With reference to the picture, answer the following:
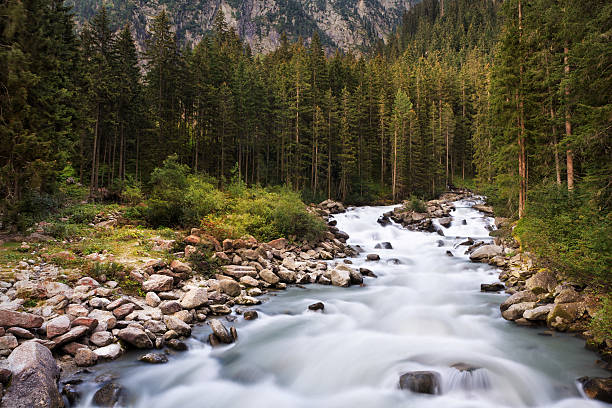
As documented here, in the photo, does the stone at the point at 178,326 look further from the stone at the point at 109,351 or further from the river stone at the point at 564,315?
the river stone at the point at 564,315

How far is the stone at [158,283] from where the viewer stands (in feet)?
33.2

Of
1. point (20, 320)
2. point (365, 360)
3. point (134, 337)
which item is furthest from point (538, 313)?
point (20, 320)

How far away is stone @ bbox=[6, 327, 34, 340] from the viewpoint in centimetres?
642

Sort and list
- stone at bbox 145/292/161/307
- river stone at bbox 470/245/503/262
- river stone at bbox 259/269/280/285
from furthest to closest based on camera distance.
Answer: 1. river stone at bbox 470/245/503/262
2. river stone at bbox 259/269/280/285
3. stone at bbox 145/292/161/307

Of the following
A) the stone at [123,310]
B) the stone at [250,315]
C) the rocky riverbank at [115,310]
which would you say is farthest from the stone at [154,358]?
the stone at [250,315]

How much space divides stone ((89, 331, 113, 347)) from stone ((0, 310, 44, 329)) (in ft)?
3.43

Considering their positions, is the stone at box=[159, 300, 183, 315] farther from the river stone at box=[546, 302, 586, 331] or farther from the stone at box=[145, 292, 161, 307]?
the river stone at box=[546, 302, 586, 331]

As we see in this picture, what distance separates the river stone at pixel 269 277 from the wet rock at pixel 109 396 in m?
7.44

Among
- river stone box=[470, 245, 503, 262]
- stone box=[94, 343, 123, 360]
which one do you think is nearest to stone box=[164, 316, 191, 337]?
stone box=[94, 343, 123, 360]

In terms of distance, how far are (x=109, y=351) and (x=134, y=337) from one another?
0.57 metres

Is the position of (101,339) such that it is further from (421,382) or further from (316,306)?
(421,382)

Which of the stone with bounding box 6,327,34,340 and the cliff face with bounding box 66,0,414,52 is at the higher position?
the cliff face with bounding box 66,0,414,52

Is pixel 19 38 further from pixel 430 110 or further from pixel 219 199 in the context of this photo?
pixel 430 110

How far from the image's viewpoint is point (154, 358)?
23.7ft
